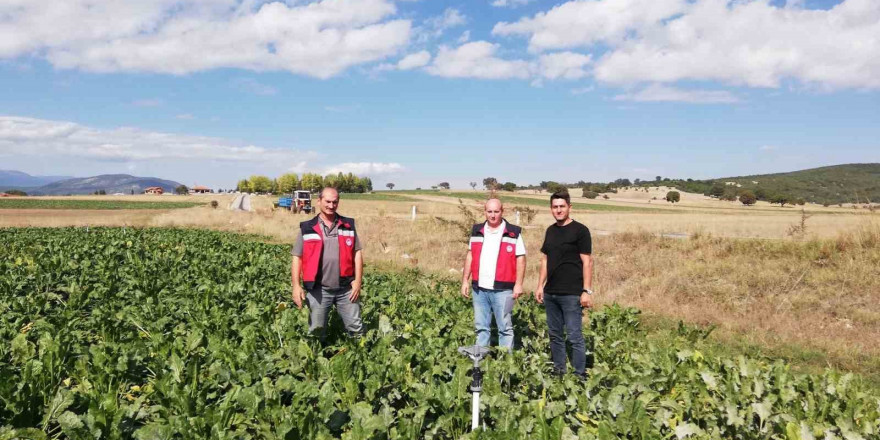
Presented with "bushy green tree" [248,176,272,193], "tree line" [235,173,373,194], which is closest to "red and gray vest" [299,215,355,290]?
"tree line" [235,173,373,194]

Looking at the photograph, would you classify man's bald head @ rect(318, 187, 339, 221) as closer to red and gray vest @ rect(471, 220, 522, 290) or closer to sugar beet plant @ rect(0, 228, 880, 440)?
sugar beet plant @ rect(0, 228, 880, 440)

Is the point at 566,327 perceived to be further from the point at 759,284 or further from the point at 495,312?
the point at 759,284

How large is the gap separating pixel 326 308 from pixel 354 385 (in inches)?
53.1

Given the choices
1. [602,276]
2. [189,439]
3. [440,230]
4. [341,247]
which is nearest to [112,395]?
[189,439]

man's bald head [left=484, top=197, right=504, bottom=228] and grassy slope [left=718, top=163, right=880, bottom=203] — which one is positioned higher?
grassy slope [left=718, top=163, right=880, bottom=203]

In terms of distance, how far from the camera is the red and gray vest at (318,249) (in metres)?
5.61

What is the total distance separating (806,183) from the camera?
373 ft

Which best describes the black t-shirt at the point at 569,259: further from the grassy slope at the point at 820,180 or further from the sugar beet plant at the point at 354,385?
the grassy slope at the point at 820,180

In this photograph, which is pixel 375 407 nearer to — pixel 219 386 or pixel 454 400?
pixel 454 400

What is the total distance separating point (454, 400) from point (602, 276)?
36.7ft

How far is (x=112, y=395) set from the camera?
13.3ft

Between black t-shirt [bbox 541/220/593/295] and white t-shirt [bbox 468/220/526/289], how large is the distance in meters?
0.42

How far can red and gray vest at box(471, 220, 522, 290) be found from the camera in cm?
596

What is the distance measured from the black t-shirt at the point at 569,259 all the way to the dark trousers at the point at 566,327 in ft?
0.37
